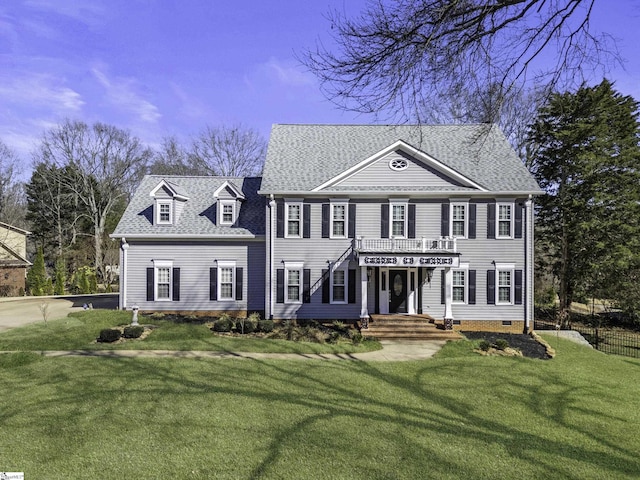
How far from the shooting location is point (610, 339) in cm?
1973

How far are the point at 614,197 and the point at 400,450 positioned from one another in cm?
2161

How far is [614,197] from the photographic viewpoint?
69.7ft

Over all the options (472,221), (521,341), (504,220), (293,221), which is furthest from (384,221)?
(521,341)

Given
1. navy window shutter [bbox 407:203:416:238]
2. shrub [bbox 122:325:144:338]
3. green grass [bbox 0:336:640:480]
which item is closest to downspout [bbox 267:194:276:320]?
shrub [bbox 122:325:144:338]

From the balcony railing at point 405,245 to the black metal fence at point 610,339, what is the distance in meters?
7.81

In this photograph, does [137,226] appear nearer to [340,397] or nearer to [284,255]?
[284,255]

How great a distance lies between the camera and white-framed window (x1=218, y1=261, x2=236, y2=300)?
19906mm

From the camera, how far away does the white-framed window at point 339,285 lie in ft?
62.7

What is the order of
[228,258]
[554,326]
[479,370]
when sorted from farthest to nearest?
[554,326]
[228,258]
[479,370]

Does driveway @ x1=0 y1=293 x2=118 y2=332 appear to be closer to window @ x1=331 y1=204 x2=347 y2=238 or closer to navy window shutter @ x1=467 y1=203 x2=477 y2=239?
window @ x1=331 y1=204 x2=347 y2=238

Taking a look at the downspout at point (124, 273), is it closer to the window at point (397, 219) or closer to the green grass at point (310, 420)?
the green grass at point (310, 420)

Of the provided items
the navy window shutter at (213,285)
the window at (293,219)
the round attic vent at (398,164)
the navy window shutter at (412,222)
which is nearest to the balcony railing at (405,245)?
the navy window shutter at (412,222)

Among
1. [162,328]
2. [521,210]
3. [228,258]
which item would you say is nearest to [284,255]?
[228,258]

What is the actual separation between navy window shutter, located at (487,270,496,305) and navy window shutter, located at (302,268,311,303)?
28.7 feet
